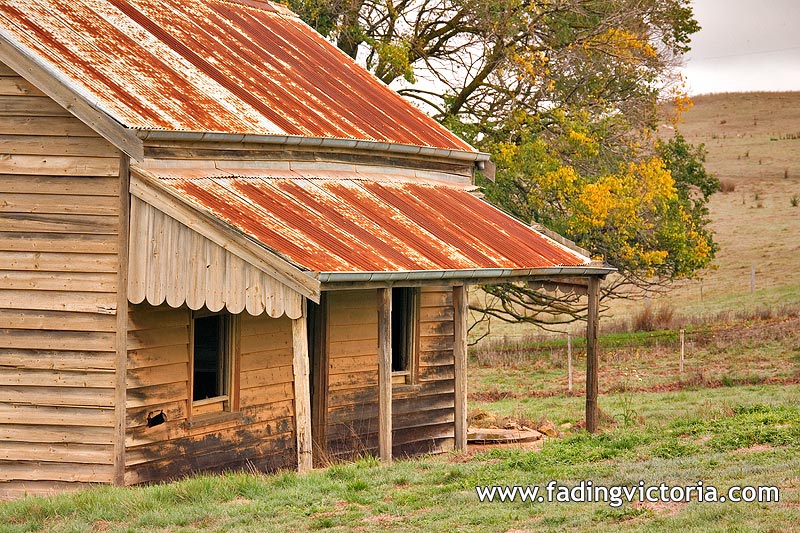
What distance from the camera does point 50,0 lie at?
1384cm

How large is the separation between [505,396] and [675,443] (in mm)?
11437

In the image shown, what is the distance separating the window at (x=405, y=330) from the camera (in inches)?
634

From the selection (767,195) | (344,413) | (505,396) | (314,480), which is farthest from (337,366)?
(767,195)

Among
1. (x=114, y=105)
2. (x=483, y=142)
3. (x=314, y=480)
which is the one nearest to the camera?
(x=314, y=480)

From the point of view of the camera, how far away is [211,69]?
1488 centimetres

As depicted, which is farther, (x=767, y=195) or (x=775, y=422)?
(x=767, y=195)

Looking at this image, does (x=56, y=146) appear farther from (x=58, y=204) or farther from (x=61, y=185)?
(x=58, y=204)

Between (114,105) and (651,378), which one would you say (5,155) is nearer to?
(114,105)

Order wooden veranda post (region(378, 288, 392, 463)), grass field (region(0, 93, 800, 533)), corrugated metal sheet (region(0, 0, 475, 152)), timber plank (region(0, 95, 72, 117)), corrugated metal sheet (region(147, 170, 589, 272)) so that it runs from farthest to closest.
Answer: wooden veranda post (region(378, 288, 392, 463)) < corrugated metal sheet (region(0, 0, 475, 152)) < timber plank (region(0, 95, 72, 117)) < corrugated metal sheet (region(147, 170, 589, 272)) < grass field (region(0, 93, 800, 533))

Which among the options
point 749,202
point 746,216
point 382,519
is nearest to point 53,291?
point 382,519

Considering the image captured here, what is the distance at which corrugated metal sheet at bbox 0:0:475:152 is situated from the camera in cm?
1250

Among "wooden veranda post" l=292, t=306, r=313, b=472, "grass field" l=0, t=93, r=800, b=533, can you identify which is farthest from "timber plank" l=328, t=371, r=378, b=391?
"wooden veranda post" l=292, t=306, r=313, b=472

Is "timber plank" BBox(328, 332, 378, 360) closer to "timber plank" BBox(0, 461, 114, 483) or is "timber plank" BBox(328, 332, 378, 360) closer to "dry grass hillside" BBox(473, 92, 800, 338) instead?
"timber plank" BBox(0, 461, 114, 483)

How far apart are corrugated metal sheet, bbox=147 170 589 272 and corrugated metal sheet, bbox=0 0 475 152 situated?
2.16 feet
